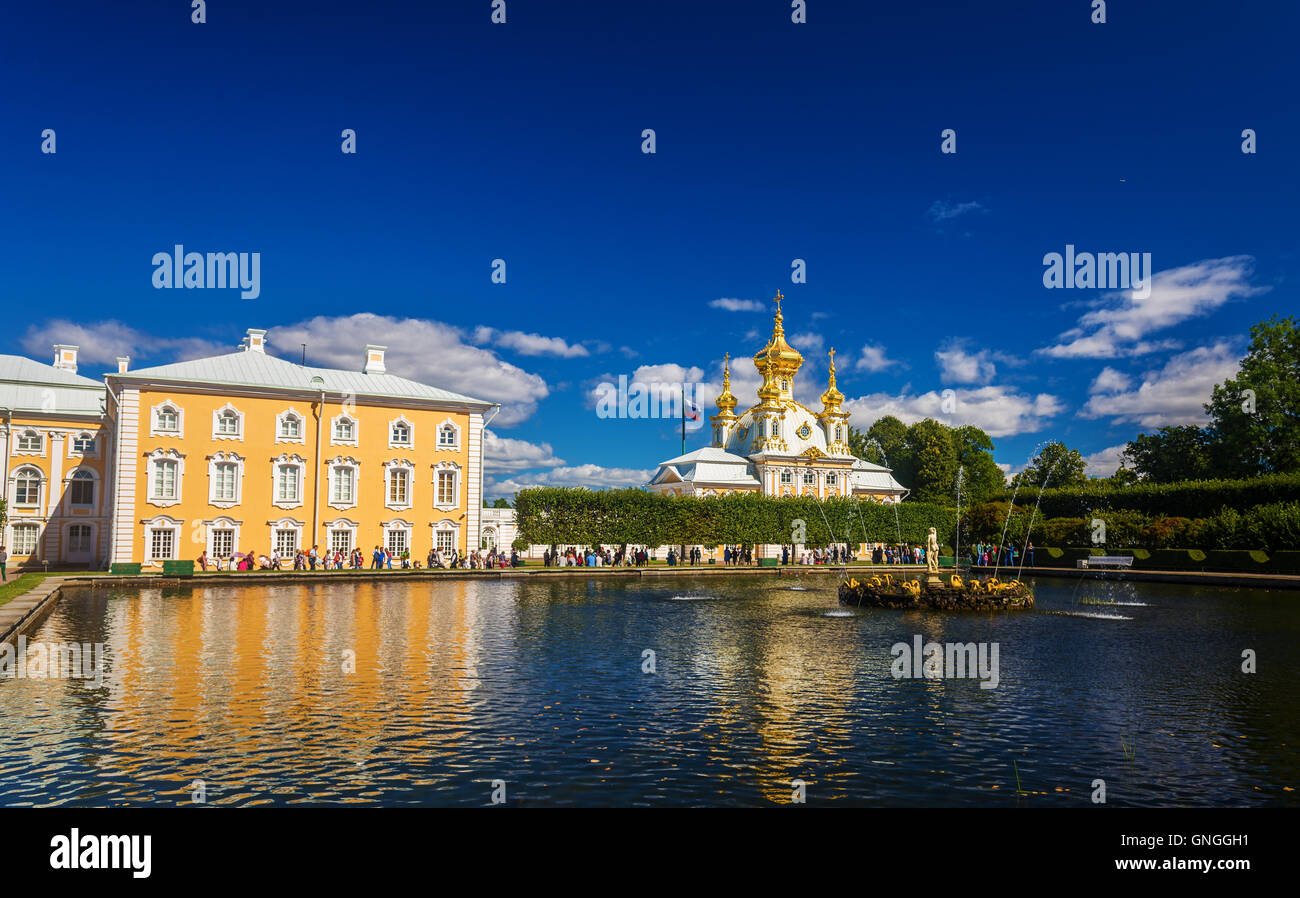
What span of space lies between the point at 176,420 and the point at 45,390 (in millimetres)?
11648

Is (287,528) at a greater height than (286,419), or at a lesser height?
lesser

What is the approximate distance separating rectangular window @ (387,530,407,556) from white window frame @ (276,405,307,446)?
282 inches

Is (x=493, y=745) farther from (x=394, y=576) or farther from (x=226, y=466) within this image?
(x=226, y=466)

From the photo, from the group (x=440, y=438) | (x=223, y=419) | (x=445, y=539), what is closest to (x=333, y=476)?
(x=223, y=419)

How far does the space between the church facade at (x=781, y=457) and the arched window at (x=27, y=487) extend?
4915 cm

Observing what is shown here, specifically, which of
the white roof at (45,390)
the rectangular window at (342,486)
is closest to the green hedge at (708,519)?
the rectangular window at (342,486)

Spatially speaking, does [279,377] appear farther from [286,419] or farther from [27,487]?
[27,487]

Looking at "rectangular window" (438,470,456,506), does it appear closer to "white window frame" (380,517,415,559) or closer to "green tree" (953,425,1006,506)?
"white window frame" (380,517,415,559)

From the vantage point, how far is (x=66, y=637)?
20.2 m

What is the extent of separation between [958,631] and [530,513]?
37.1 m

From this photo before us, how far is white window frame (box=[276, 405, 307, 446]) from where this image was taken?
48.0 metres

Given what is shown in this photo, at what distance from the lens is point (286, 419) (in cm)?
4819

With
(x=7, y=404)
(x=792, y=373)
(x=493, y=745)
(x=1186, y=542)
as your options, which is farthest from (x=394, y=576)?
(x=792, y=373)
